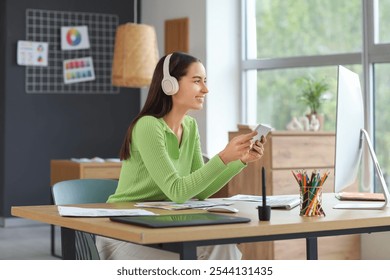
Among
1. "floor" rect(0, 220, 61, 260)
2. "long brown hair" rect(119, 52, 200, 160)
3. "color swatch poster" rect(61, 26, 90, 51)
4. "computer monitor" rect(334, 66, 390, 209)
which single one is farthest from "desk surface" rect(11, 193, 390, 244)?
"color swatch poster" rect(61, 26, 90, 51)

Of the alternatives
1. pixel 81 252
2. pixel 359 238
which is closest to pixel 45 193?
pixel 359 238

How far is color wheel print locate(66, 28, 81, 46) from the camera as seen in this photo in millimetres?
7551

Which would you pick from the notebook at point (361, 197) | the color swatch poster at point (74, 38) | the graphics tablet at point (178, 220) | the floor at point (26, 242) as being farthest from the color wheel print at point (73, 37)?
the graphics tablet at point (178, 220)

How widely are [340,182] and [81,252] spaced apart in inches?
36.0

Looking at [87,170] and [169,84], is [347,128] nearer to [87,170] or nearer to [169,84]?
[169,84]

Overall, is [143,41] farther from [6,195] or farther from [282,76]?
[6,195]

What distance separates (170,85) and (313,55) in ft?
11.8

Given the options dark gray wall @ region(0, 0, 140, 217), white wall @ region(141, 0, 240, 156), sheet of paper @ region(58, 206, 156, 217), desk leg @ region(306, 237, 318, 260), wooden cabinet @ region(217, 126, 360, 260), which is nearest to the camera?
sheet of paper @ region(58, 206, 156, 217)

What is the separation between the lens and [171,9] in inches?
287

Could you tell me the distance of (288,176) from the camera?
4.95 m

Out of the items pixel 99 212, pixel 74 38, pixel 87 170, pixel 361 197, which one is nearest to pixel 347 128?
pixel 361 197

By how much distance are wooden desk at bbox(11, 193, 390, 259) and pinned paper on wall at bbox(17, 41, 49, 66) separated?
4.83m

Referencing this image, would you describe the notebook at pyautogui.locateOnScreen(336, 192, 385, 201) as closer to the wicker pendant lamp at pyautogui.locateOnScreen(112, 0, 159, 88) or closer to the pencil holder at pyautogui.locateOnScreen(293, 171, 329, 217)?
the pencil holder at pyautogui.locateOnScreen(293, 171, 329, 217)

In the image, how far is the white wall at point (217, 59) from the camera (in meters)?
6.91
